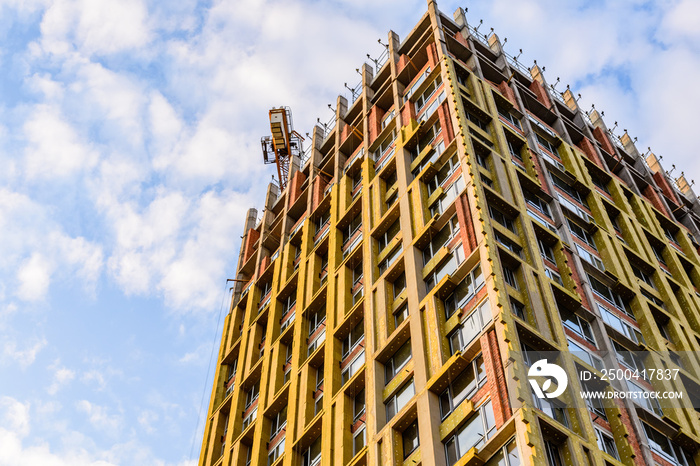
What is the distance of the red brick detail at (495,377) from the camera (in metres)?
29.7

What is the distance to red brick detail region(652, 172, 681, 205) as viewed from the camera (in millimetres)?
68500

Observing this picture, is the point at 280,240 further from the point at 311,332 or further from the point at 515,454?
the point at 515,454

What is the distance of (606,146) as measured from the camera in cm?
6794

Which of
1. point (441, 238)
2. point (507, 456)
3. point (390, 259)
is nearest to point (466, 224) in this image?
point (441, 238)

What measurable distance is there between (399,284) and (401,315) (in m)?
2.47

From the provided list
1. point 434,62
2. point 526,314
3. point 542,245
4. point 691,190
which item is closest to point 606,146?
point 691,190

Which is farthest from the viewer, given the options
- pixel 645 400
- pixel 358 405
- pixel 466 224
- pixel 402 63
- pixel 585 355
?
pixel 402 63

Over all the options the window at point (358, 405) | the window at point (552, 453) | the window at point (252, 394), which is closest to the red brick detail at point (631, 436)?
the window at point (552, 453)

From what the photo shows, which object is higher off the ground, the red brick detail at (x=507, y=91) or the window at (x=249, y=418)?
the red brick detail at (x=507, y=91)

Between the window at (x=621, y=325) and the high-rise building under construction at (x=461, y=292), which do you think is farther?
the window at (x=621, y=325)

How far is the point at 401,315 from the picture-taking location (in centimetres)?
4141

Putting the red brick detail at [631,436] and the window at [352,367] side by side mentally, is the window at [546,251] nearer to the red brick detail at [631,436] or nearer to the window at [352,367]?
the red brick detail at [631,436]

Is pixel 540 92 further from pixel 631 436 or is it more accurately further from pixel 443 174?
pixel 631 436

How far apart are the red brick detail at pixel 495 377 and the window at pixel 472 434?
2.22 feet
